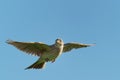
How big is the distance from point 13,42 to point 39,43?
1.77 m

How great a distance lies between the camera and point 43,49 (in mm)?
Answer: 70688

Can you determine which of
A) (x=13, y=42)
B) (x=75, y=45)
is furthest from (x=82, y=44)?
(x=13, y=42)

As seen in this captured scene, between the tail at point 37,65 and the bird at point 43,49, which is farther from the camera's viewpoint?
the tail at point 37,65

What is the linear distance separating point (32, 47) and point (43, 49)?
2.63 feet

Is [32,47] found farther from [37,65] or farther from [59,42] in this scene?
[59,42]

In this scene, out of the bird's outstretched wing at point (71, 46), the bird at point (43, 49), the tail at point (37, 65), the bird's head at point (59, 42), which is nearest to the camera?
the bird at point (43, 49)

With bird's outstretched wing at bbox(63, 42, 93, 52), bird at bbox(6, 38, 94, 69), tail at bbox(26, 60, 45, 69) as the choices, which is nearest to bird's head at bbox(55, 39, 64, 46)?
bird at bbox(6, 38, 94, 69)

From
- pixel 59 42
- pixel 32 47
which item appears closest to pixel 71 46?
pixel 59 42

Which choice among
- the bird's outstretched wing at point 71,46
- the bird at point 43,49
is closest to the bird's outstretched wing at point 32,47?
the bird at point 43,49

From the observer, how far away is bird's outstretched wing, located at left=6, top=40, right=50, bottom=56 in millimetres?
70312

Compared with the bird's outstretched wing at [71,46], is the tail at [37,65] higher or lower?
lower

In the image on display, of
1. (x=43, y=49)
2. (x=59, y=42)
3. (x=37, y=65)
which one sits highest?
(x=59, y=42)

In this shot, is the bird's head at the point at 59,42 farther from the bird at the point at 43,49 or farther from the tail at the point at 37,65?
the tail at the point at 37,65

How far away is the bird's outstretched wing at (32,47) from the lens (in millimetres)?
70312
